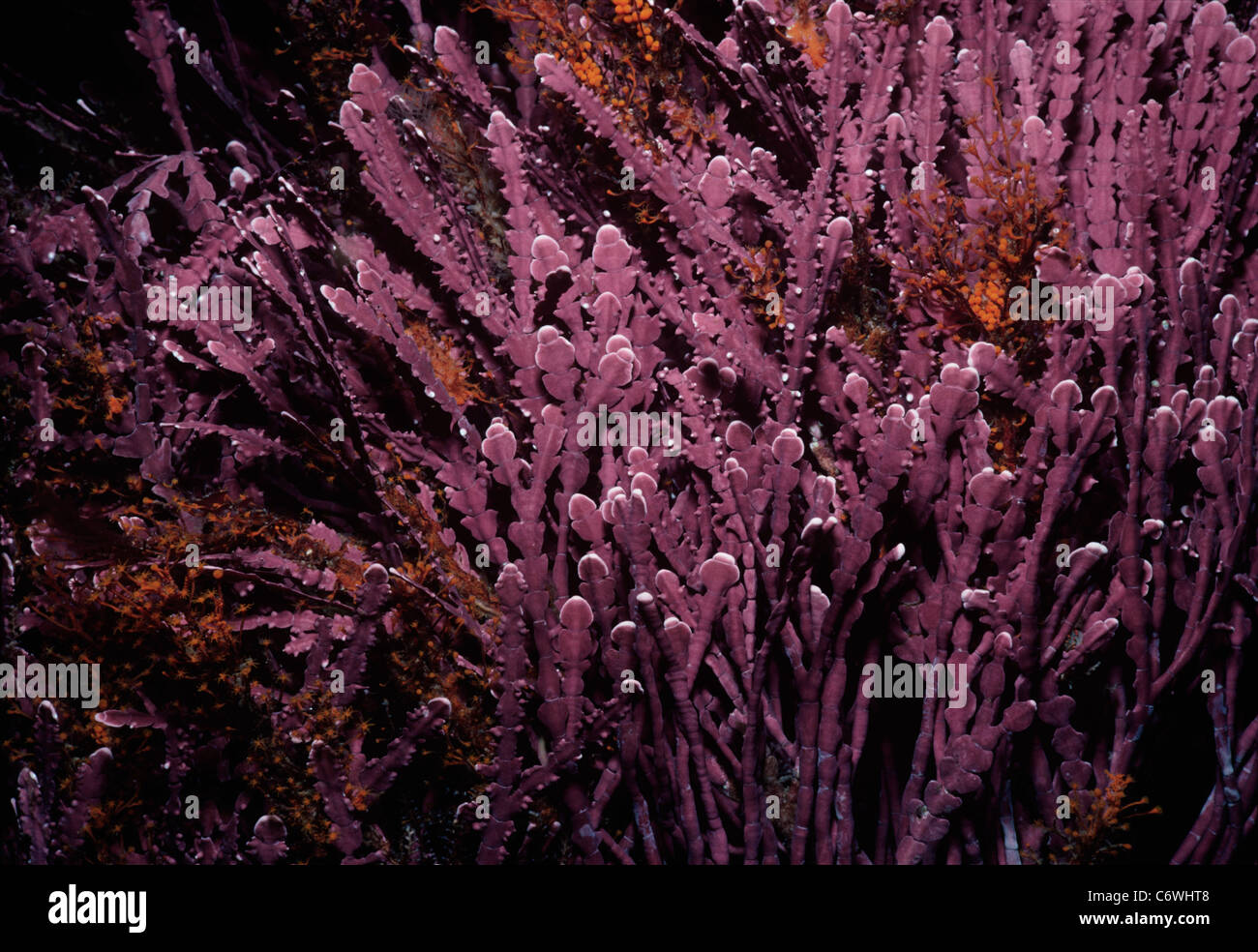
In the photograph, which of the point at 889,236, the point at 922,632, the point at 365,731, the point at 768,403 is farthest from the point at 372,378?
the point at 922,632

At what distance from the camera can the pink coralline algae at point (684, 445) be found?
1659 mm

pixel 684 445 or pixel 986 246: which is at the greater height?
pixel 986 246

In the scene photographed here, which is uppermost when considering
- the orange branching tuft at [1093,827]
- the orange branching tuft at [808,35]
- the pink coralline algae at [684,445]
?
the orange branching tuft at [808,35]

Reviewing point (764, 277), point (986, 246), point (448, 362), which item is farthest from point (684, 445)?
point (986, 246)

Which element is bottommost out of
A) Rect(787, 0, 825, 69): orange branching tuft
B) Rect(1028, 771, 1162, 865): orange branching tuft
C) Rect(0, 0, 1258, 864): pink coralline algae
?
Rect(1028, 771, 1162, 865): orange branching tuft

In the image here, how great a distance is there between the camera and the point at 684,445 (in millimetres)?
1784

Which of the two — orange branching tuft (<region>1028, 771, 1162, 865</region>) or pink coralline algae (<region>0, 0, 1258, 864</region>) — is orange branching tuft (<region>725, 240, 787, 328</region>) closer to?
pink coralline algae (<region>0, 0, 1258, 864</region>)

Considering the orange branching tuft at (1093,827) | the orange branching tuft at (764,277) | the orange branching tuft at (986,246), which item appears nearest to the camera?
the orange branching tuft at (1093,827)

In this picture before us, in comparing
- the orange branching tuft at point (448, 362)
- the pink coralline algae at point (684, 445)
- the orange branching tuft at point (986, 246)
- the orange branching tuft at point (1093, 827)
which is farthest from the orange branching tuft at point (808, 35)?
the orange branching tuft at point (1093, 827)

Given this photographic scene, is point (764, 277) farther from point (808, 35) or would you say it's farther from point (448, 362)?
point (448, 362)

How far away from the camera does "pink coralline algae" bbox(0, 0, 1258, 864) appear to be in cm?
166

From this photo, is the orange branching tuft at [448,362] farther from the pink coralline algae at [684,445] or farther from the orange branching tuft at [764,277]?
the orange branching tuft at [764,277]

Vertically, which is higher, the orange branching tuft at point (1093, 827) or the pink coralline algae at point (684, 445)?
the pink coralline algae at point (684, 445)

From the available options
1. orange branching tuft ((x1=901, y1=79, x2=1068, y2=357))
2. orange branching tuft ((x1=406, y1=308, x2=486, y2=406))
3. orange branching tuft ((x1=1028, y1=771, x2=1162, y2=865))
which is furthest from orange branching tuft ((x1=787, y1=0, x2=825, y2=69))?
orange branching tuft ((x1=1028, y1=771, x2=1162, y2=865))
